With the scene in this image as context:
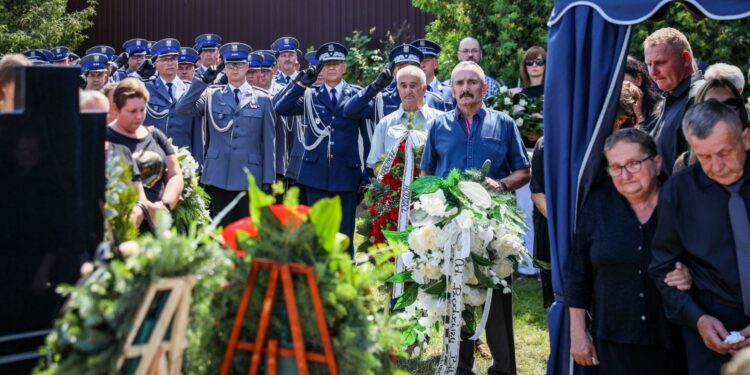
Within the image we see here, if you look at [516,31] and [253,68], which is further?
[516,31]

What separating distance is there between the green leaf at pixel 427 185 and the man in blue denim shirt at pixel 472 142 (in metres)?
0.50

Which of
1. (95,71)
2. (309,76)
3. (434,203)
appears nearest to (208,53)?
(95,71)

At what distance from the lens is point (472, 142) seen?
20.0 ft

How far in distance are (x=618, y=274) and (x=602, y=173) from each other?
0.55 metres

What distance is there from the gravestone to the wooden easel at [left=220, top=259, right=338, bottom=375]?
24.4 inches

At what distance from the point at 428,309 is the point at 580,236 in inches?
54.6

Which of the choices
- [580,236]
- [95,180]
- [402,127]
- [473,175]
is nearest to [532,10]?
[402,127]

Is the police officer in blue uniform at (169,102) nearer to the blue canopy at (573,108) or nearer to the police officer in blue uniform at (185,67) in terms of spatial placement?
the police officer in blue uniform at (185,67)

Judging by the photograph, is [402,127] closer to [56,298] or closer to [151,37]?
[56,298]

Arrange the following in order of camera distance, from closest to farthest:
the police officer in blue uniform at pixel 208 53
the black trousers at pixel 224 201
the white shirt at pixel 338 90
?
the white shirt at pixel 338 90 → the black trousers at pixel 224 201 → the police officer in blue uniform at pixel 208 53

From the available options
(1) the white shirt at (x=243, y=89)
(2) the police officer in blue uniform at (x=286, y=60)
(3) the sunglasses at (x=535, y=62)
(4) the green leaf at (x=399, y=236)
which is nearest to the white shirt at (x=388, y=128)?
(4) the green leaf at (x=399, y=236)

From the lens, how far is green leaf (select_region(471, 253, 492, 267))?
5.51 metres

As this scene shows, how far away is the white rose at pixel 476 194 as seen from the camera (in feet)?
17.9

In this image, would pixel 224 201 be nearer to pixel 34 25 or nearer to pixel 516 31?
pixel 516 31
